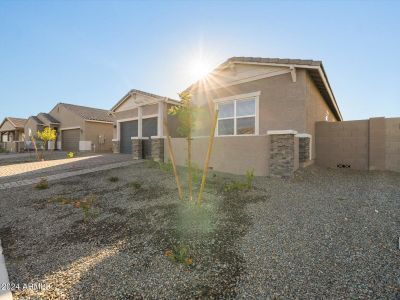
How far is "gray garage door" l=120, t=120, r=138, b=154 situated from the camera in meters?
16.6

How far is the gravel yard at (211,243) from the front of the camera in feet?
8.23

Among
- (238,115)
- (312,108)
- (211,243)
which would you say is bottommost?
(211,243)

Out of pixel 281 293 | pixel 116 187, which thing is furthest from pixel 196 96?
pixel 281 293

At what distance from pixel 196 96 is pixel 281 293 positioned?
11.0 m

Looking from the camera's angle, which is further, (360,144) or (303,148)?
(360,144)

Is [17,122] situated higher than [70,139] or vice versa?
[17,122]

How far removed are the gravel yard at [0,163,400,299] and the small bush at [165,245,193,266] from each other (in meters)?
0.04

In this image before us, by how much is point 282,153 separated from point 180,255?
563cm

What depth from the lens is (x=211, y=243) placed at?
11.2 feet

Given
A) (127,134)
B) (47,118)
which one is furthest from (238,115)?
(47,118)

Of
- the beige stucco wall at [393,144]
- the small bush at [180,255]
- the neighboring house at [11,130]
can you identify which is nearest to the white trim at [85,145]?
the neighboring house at [11,130]

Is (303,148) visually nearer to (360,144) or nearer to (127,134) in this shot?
(360,144)

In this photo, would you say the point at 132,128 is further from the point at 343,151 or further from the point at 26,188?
the point at 343,151

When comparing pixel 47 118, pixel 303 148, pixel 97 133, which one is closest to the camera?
pixel 303 148
